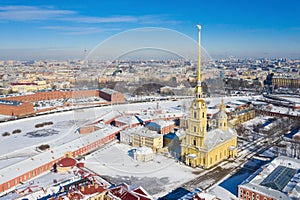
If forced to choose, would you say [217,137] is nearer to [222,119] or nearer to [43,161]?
[222,119]

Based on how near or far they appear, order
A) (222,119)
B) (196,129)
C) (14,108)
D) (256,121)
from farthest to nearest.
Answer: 1. (14,108)
2. (256,121)
3. (222,119)
4. (196,129)

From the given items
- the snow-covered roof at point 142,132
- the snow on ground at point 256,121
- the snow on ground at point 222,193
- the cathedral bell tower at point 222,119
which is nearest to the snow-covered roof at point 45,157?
the snow-covered roof at point 142,132

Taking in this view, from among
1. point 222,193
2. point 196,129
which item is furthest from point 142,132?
point 222,193

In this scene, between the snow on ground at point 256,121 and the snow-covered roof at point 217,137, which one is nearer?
the snow-covered roof at point 217,137

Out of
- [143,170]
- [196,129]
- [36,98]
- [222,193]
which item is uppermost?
[196,129]

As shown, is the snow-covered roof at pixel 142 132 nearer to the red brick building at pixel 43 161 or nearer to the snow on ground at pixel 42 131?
the red brick building at pixel 43 161

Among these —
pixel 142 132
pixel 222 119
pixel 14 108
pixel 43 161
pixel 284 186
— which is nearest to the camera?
pixel 284 186

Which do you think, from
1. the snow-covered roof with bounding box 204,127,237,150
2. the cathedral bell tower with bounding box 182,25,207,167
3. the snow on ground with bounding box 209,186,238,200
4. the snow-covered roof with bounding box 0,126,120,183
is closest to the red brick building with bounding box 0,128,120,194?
the snow-covered roof with bounding box 0,126,120,183

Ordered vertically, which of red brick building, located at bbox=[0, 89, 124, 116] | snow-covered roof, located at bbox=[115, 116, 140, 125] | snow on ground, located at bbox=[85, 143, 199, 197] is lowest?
snow on ground, located at bbox=[85, 143, 199, 197]

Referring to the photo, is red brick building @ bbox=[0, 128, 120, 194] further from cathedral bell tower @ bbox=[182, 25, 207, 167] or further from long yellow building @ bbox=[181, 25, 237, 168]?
cathedral bell tower @ bbox=[182, 25, 207, 167]
